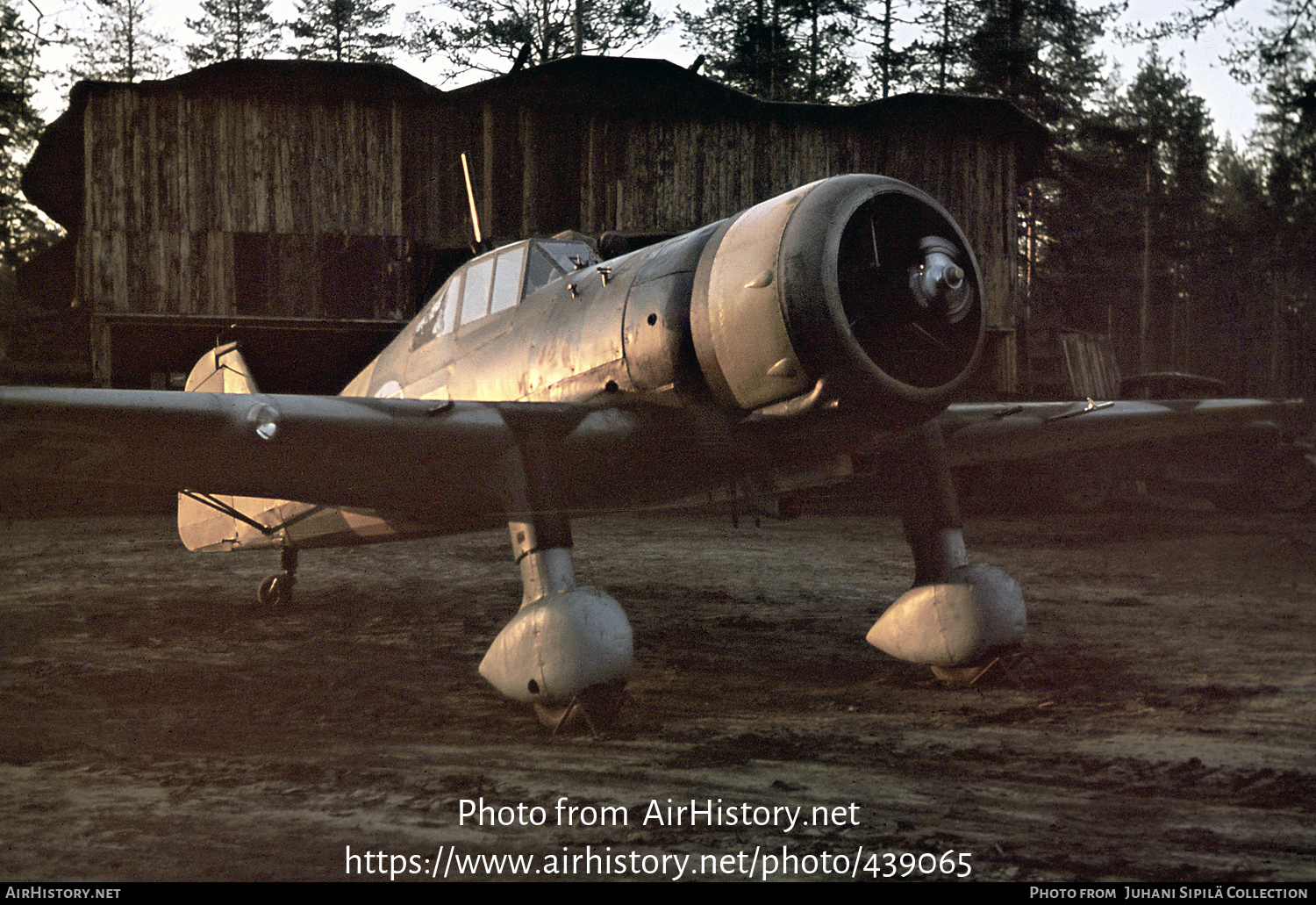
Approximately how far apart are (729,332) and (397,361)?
3.91 m

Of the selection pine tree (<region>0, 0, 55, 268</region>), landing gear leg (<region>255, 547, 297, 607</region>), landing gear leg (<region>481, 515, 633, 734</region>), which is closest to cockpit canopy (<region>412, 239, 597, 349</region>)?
landing gear leg (<region>481, 515, 633, 734</region>)

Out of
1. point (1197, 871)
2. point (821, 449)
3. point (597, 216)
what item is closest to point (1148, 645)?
point (821, 449)

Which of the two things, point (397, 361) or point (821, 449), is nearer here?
point (821, 449)

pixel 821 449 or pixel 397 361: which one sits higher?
pixel 397 361

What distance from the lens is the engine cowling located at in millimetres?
4309

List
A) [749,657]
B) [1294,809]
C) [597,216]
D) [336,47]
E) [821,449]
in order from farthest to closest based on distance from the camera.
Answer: [336,47] < [597,216] < [749,657] < [821,449] < [1294,809]

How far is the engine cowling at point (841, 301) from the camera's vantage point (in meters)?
4.31

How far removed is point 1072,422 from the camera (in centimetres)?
626

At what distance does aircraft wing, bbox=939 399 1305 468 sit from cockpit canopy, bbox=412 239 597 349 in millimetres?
2628

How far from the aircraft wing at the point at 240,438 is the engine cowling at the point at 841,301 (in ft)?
3.20

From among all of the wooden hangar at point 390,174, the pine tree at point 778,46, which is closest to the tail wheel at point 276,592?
the wooden hangar at point 390,174

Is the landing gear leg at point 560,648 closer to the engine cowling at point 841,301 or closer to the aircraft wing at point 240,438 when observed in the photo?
the aircraft wing at point 240,438

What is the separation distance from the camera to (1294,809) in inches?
136
